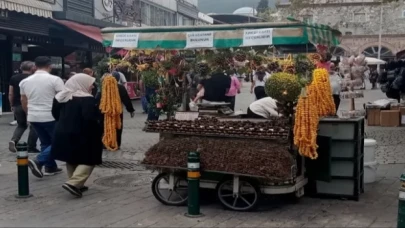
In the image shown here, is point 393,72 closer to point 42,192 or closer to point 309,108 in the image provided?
point 309,108

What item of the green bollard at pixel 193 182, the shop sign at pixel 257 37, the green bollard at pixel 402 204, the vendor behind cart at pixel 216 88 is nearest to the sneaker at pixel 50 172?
the vendor behind cart at pixel 216 88

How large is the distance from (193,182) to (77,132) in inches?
78.2

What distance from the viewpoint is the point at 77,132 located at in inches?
283

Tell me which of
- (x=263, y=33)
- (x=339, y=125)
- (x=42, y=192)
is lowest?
(x=42, y=192)

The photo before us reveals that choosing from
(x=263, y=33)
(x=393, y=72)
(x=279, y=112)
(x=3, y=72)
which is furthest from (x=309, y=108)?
(x=3, y=72)

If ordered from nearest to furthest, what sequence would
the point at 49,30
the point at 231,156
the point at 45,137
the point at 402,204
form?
the point at 402,204 < the point at 231,156 < the point at 45,137 < the point at 49,30

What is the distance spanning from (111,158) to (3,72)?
960 centimetres

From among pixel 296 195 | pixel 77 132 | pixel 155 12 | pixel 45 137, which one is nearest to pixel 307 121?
pixel 296 195

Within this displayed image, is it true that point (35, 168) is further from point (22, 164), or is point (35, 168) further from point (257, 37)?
point (257, 37)

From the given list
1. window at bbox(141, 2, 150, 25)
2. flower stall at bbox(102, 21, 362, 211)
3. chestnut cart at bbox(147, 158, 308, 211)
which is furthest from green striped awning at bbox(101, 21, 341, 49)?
window at bbox(141, 2, 150, 25)

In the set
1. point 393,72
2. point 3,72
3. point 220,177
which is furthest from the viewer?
point 3,72

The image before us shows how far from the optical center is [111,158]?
10.4m

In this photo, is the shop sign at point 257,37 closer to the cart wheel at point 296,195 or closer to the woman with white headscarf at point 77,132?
the cart wheel at point 296,195

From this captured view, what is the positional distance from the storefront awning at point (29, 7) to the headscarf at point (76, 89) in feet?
29.1
